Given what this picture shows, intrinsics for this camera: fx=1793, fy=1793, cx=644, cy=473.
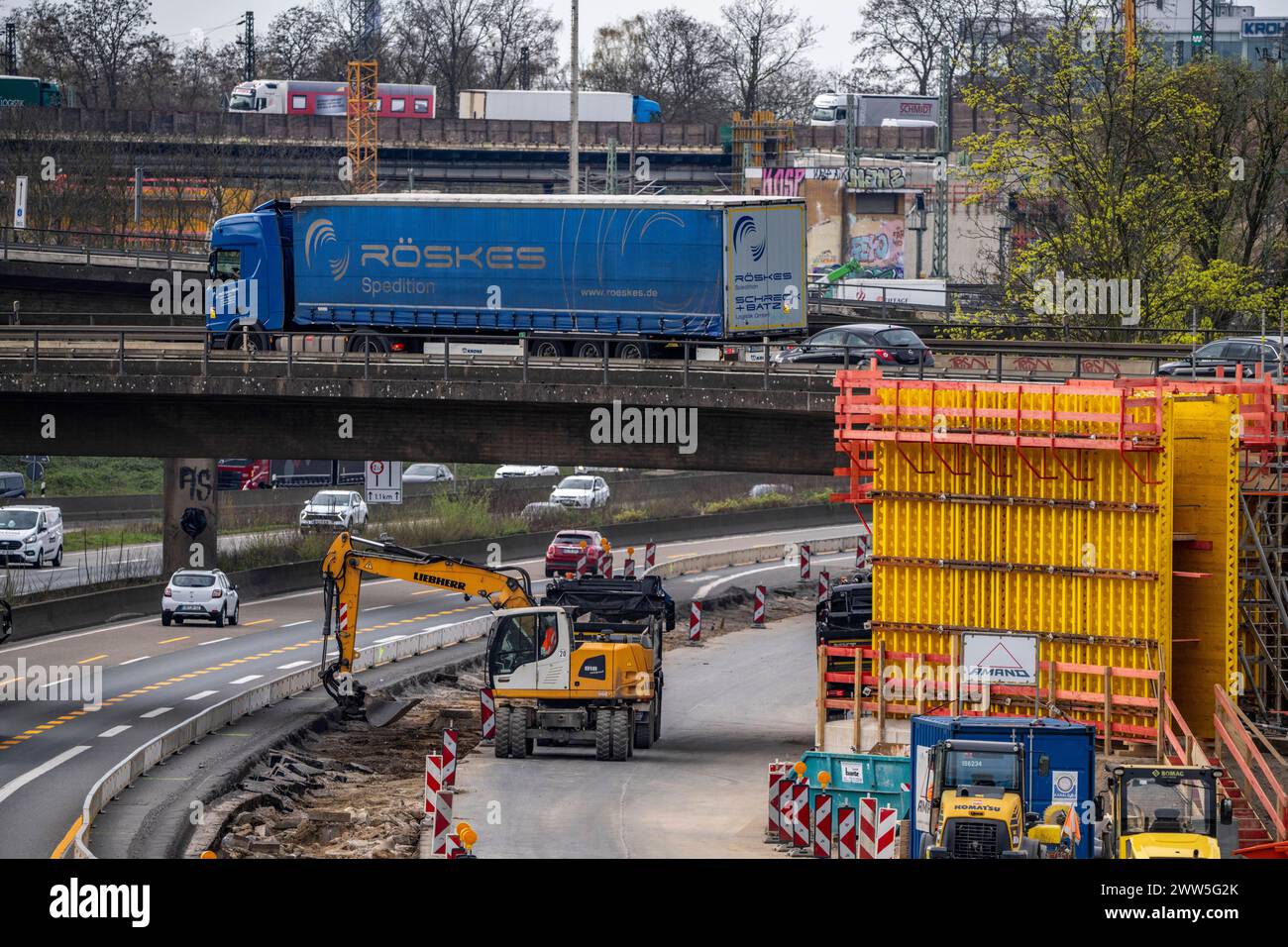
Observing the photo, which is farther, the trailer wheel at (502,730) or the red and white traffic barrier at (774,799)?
the trailer wheel at (502,730)

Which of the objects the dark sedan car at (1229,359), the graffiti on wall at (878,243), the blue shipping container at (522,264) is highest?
the graffiti on wall at (878,243)

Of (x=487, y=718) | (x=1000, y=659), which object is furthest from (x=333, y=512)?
(x=1000, y=659)

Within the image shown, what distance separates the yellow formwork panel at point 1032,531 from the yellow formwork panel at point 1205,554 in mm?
1514

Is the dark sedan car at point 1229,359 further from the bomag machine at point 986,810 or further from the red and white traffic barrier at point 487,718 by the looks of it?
the bomag machine at point 986,810

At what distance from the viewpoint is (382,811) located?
24578 mm

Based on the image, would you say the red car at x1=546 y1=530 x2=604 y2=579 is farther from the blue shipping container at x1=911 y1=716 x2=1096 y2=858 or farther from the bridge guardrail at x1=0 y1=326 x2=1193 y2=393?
the blue shipping container at x1=911 y1=716 x2=1096 y2=858

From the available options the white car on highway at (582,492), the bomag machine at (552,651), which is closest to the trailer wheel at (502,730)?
the bomag machine at (552,651)

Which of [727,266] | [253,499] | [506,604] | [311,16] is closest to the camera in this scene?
[506,604]

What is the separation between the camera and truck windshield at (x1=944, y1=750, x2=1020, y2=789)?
1803cm

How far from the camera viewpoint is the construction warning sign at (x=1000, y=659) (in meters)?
25.2

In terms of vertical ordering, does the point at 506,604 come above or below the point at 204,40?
below
